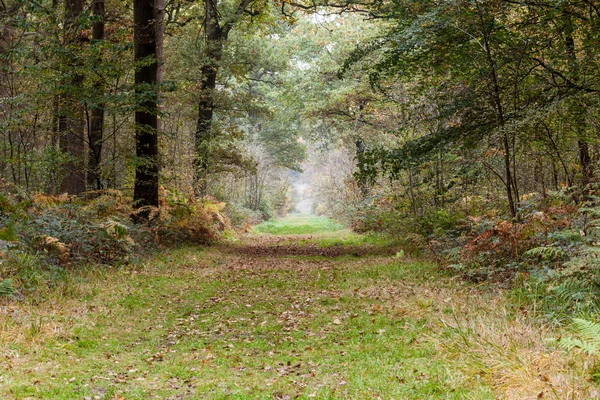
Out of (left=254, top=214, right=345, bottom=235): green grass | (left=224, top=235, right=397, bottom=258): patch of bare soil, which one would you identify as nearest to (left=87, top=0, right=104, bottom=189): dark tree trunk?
(left=224, top=235, right=397, bottom=258): patch of bare soil

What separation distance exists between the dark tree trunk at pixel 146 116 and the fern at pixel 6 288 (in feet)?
18.8

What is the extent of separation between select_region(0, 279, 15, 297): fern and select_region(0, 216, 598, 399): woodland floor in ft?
0.70

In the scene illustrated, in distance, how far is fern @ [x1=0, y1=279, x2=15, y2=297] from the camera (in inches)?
256

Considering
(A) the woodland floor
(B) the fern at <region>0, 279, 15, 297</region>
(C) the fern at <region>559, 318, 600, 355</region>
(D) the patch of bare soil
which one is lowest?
(A) the woodland floor

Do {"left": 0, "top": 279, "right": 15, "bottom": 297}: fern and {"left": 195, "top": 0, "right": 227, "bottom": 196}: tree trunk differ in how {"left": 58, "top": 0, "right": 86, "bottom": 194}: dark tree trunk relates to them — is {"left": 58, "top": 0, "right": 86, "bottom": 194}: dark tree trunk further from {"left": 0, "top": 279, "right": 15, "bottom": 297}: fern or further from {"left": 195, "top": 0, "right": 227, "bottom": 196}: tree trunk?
{"left": 0, "top": 279, "right": 15, "bottom": 297}: fern

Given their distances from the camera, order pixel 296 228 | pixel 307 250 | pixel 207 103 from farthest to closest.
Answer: pixel 296 228 < pixel 207 103 < pixel 307 250

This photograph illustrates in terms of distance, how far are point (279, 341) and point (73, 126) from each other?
32.2 feet

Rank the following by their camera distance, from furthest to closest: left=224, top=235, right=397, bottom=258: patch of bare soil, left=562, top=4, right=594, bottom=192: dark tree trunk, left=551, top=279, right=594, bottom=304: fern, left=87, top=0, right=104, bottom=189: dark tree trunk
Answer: left=224, top=235, right=397, bottom=258: patch of bare soil, left=87, top=0, right=104, bottom=189: dark tree trunk, left=562, top=4, right=594, bottom=192: dark tree trunk, left=551, top=279, right=594, bottom=304: fern

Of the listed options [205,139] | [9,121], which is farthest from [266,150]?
[9,121]

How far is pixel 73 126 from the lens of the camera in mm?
13203

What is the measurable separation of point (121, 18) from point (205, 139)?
16.1ft

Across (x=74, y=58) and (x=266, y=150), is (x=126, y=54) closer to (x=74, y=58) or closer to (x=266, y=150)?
(x=74, y=58)

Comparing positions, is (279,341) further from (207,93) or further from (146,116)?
(207,93)

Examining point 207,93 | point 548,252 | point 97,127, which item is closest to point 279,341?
point 548,252
